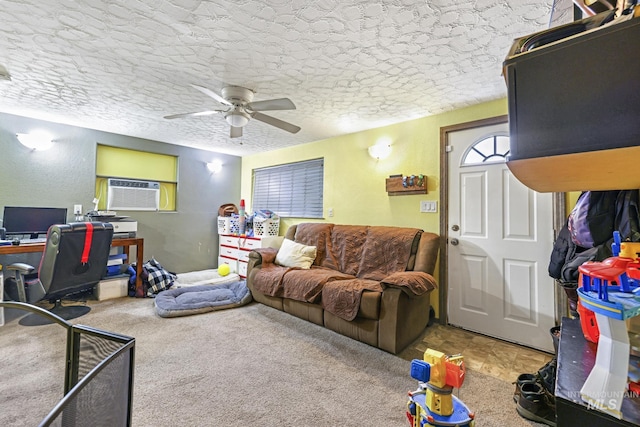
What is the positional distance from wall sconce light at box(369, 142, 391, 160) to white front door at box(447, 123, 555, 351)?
2.33 ft

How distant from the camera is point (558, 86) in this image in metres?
0.52

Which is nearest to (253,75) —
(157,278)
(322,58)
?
(322,58)

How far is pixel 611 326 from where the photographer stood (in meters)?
0.55

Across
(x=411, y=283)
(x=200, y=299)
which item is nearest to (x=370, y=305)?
(x=411, y=283)

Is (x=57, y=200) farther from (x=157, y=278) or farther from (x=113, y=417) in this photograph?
(x=113, y=417)

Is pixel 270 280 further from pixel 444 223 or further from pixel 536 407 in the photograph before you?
pixel 536 407

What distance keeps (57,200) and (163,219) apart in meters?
1.26

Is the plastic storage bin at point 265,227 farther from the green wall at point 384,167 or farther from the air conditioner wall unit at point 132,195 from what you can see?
the air conditioner wall unit at point 132,195

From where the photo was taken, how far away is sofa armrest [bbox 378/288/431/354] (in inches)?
83.2

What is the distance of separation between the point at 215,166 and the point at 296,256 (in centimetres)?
274

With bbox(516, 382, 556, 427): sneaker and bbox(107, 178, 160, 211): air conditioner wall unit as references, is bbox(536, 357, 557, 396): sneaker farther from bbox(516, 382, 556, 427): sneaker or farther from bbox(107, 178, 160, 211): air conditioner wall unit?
bbox(107, 178, 160, 211): air conditioner wall unit

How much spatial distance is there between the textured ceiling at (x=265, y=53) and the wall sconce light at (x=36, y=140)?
312mm

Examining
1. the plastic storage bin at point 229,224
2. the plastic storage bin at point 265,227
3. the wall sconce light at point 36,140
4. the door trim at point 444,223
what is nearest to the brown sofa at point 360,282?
the door trim at point 444,223

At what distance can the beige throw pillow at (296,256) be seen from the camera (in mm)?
3240
